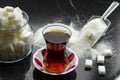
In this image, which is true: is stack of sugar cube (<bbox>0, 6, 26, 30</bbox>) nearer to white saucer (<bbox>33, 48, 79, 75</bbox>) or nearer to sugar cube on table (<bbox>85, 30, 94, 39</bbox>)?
white saucer (<bbox>33, 48, 79, 75</bbox>)

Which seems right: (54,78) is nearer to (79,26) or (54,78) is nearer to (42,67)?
(42,67)

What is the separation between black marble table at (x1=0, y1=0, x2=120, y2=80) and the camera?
0.97 metres

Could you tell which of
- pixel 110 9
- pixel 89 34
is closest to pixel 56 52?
pixel 89 34

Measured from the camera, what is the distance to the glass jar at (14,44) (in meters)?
0.98

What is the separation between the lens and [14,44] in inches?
38.6

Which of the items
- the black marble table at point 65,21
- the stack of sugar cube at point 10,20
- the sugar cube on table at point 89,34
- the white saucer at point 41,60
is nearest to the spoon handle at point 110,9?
the black marble table at point 65,21

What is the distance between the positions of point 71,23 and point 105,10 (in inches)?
6.3

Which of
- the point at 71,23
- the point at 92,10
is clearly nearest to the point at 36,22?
the point at 71,23

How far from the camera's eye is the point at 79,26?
1.19 metres

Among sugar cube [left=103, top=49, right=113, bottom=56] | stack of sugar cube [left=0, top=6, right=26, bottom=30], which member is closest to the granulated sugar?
sugar cube [left=103, top=49, right=113, bottom=56]

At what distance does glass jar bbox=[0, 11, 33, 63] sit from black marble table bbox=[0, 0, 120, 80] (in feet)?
0.07

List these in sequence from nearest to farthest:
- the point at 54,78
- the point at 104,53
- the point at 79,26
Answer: the point at 54,78 < the point at 104,53 < the point at 79,26

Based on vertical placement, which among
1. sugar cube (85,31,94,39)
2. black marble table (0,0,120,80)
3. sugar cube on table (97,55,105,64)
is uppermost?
sugar cube on table (97,55,105,64)

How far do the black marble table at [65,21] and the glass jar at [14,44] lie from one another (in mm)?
21
